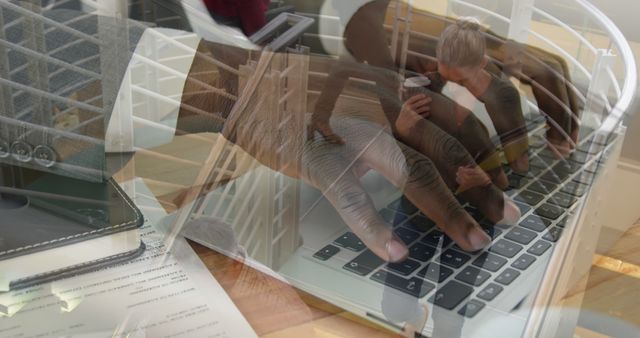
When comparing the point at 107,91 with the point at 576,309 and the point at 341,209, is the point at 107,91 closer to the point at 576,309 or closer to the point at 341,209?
the point at 341,209

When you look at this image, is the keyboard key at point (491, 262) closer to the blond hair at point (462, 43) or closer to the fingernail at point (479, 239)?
the fingernail at point (479, 239)

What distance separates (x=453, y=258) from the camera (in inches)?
23.4

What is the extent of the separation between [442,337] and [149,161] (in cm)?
45

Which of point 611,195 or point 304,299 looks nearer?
point 611,195

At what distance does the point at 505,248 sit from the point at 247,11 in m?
0.35

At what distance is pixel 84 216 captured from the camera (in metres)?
0.82

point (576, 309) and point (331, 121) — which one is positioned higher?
point (331, 121)

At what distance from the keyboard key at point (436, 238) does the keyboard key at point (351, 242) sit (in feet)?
0.21

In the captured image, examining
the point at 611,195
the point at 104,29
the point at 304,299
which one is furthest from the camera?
the point at 104,29

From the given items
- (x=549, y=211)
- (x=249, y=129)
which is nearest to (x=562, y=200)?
(x=549, y=211)

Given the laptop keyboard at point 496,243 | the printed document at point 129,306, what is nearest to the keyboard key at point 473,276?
the laptop keyboard at point 496,243

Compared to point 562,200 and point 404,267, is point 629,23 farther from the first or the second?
point 404,267

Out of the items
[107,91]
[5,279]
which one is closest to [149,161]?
[107,91]

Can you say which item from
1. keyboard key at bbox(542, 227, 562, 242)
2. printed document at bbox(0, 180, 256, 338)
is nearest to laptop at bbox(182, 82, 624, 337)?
keyboard key at bbox(542, 227, 562, 242)
